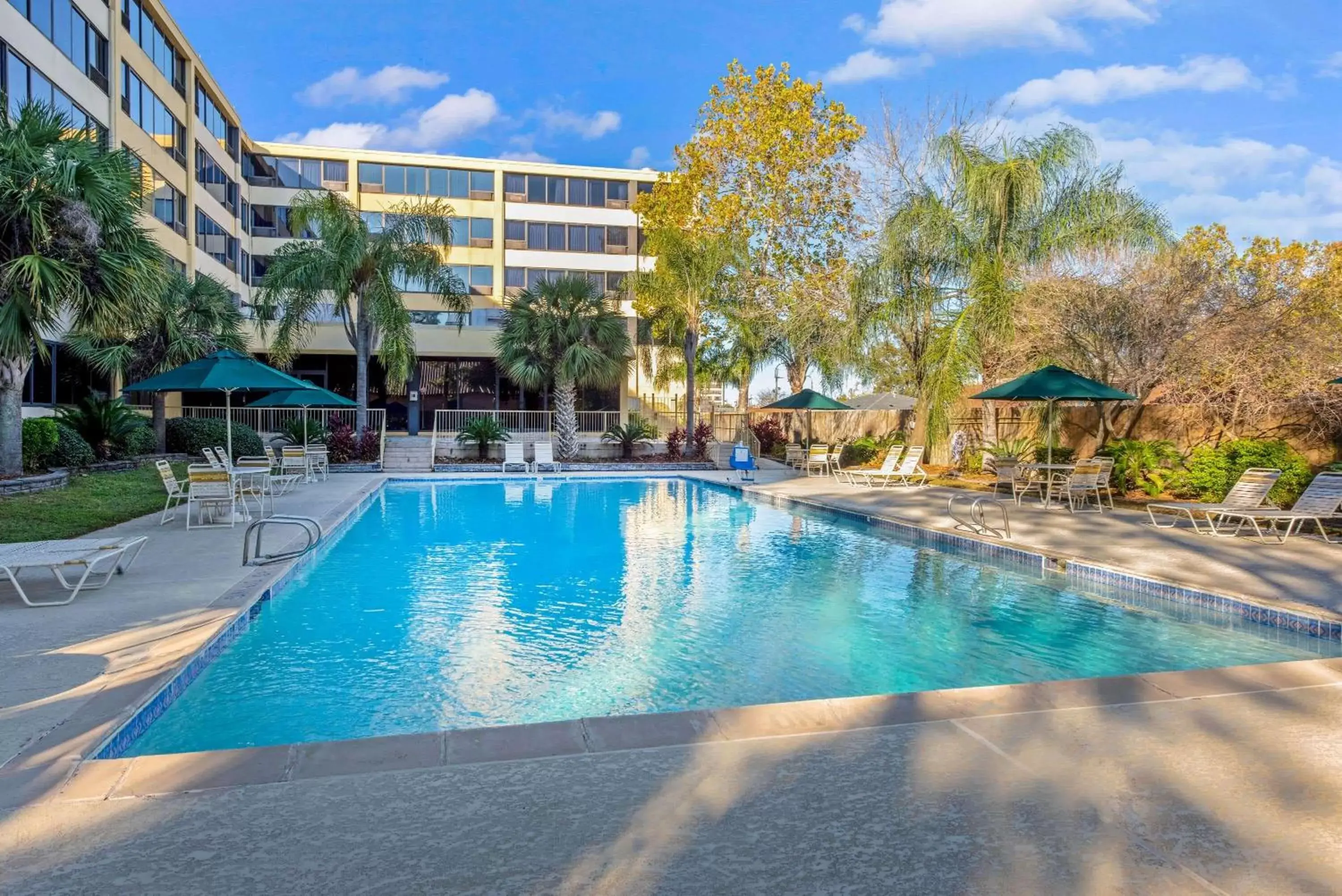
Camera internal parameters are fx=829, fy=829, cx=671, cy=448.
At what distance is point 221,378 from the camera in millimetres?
11547

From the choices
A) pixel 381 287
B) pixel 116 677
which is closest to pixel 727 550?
pixel 116 677

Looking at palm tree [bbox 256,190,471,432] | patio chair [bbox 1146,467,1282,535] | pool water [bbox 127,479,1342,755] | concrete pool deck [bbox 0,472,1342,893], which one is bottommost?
pool water [bbox 127,479,1342,755]

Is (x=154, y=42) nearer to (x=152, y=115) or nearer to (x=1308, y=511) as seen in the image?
(x=152, y=115)

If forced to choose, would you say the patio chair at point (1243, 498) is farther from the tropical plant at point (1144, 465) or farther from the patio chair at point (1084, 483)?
the tropical plant at point (1144, 465)

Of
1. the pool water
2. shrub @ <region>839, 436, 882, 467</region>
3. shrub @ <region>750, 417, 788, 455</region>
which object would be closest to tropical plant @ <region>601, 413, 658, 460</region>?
shrub @ <region>750, 417, 788, 455</region>

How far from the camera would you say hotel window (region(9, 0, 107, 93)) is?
56.2 ft

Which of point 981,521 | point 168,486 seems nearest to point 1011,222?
point 981,521

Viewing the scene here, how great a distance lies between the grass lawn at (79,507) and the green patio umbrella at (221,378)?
1.67 metres

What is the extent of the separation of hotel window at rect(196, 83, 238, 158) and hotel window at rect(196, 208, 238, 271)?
315 cm

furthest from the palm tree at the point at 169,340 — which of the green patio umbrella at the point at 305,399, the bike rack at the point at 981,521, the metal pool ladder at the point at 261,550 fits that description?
the bike rack at the point at 981,521

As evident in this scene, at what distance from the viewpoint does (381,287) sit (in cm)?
2147

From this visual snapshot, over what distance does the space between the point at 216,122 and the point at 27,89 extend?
13.7 meters

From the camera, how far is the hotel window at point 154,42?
21891 millimetres

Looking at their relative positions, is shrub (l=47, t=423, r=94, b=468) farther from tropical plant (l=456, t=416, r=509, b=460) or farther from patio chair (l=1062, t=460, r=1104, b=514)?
patio chair (l=1062, t=460, r=1104, b=514)
